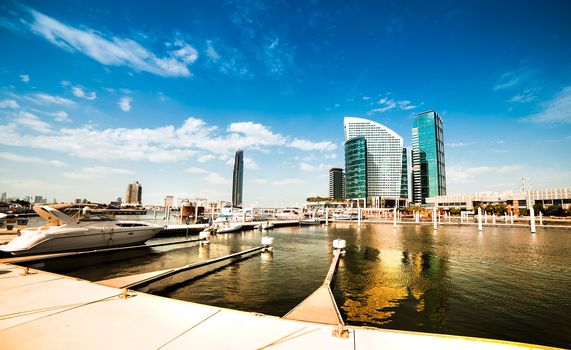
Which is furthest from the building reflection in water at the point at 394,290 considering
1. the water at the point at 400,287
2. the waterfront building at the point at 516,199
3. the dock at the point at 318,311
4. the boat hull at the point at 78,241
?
the waterfront building at the point at 516,199

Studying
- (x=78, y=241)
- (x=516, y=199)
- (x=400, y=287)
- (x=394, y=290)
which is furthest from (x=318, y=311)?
(x=516, y=199)

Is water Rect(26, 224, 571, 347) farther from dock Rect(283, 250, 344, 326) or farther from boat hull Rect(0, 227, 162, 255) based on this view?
dock Rect(283, 250, 344, 326)

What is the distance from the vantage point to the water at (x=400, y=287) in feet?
36.4

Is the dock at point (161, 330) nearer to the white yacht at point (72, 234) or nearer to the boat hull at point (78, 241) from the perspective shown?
the boat hull at point (78, 241)

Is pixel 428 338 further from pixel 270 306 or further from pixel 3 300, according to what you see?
pixel 3 300

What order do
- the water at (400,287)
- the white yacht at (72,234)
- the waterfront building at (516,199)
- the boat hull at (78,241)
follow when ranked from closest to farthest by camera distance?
the water at (400,287), the boat hull at (78,241), the white yacht at (72,234), the waterfront building at (516,199)

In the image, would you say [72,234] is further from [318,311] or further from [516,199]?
[516,199]

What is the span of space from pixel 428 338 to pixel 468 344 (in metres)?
0.78

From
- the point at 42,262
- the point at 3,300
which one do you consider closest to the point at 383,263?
the point at 3,300

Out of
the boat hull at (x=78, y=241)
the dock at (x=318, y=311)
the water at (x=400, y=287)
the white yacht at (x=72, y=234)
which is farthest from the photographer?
the white yacht at (x=72, y=234)

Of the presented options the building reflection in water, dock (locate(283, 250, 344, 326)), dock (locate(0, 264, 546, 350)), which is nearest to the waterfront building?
the building reflection in water

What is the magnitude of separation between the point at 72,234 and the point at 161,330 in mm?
21492

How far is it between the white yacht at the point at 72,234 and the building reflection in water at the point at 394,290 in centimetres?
2179

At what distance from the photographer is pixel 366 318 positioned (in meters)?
11.2
